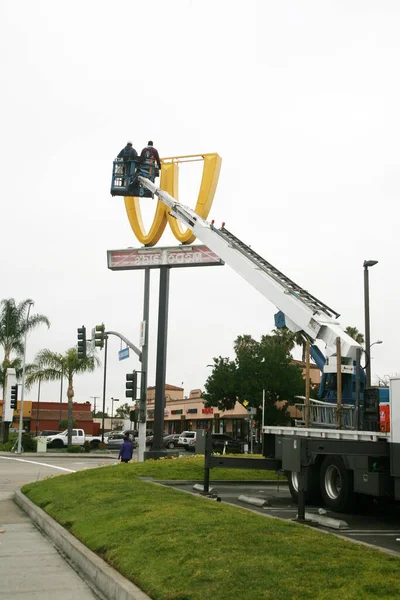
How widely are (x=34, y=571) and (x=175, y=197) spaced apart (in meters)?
21.7

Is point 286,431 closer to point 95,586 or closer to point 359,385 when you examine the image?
point 359,385

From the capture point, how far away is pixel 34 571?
8508 mm

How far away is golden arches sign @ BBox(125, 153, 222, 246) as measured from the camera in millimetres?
29391

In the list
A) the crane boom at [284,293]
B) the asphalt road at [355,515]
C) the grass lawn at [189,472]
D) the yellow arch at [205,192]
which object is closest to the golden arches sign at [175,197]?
the yellow arch at [205,192]

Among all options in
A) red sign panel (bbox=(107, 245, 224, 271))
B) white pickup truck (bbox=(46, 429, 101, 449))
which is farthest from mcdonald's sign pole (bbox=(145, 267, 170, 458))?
white pickup truck (bbox=(46, 429, 101, 449))

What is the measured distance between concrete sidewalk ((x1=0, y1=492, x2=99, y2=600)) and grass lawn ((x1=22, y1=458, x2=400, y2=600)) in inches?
17.9

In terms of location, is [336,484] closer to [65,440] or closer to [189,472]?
[189,472]

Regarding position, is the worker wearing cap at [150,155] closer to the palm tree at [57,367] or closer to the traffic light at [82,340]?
the traffic light at [82,340]

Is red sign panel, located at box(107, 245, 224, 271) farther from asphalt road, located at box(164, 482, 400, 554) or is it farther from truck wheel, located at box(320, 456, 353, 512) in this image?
truck wheel, located at box(320, 456, 353, 512)

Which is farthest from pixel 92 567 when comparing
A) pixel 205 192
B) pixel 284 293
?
pixel 205 192

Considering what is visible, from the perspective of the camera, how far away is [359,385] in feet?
43.8

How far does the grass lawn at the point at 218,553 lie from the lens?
6.21 m

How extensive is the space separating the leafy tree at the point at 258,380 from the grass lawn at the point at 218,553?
40.4 metres

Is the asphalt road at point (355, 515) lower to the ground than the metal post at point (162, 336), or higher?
lower
